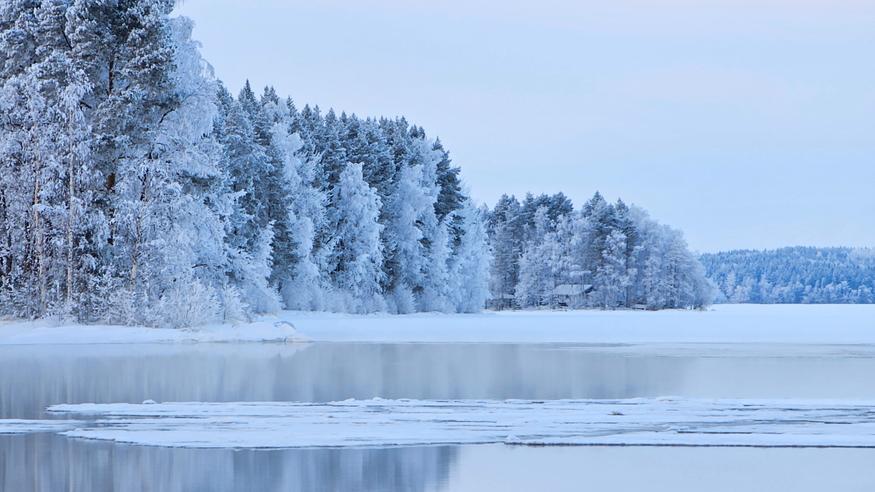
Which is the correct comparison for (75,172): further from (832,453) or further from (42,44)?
(832,453)

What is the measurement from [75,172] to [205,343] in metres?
8.48

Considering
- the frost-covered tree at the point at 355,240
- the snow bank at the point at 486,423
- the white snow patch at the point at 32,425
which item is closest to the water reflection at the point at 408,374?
the white snow patch at the point at 32,425

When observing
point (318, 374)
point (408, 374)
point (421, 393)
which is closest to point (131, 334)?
point (318, 374)

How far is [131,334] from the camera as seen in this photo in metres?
38.2

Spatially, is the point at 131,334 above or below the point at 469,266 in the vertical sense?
below

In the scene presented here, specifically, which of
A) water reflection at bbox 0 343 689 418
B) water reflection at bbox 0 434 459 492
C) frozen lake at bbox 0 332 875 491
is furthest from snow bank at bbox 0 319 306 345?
water reflection at bbox 0 434 459 492

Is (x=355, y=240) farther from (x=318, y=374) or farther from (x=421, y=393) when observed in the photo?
(x=421, y=393)

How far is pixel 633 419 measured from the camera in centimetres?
1473

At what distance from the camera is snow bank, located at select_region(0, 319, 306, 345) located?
3756 centimetres

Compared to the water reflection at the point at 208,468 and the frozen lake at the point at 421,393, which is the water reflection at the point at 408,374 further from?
the water reflection at the point at 208,468

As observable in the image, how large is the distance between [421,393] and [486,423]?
13.0 feet

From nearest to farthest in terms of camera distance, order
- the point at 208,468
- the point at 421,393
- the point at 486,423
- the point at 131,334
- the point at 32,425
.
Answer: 1. the point at 208,468
2. the point at 32,425
3. the point at 486,423
4. the point at 421,393
5. the point at 131,334

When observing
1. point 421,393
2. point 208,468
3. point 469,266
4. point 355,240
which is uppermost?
point 355,240

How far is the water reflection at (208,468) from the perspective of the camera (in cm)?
1029
